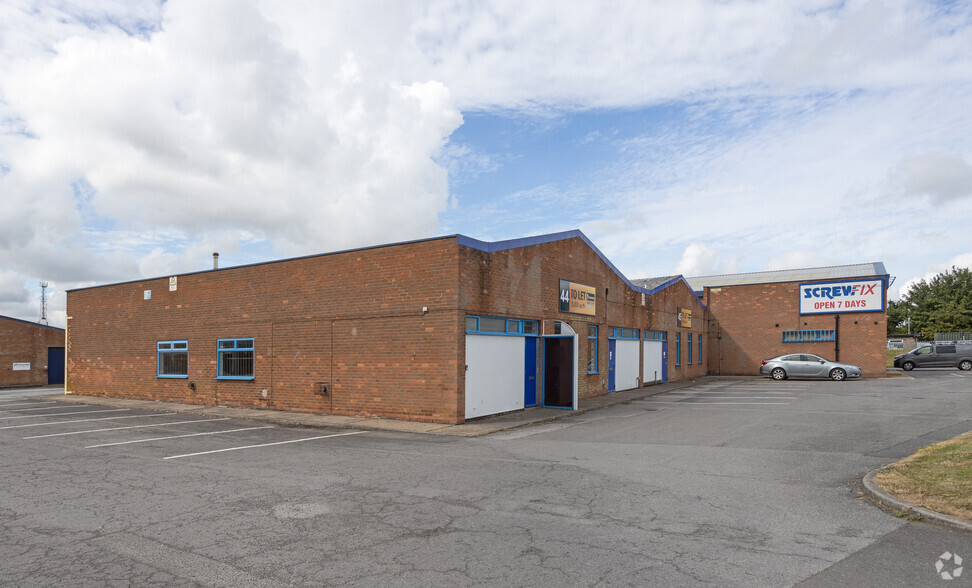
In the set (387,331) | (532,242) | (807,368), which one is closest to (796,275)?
(807,368)

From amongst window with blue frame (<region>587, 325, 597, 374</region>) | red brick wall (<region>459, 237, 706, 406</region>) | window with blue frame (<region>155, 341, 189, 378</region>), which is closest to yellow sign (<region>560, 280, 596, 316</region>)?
red brick wall (<region>459, 237, 706, 406</region>)

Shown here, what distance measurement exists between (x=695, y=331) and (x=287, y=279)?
80.1 ft

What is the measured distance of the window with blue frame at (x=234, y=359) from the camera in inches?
795

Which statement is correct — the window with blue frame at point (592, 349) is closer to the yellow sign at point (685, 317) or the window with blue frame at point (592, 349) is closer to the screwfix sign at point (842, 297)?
the yellow sign at point (685, 317)

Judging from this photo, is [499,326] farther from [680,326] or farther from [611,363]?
[680,326]

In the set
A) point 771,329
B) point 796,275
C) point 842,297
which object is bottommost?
point 771,329

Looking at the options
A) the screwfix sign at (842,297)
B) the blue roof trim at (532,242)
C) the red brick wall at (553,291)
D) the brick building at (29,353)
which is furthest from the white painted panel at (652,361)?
the brick building at (29,353)

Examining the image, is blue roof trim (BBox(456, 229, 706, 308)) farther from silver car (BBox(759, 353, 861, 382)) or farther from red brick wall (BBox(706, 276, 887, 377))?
red brick wall (BBox(706, 276, 887, 377))

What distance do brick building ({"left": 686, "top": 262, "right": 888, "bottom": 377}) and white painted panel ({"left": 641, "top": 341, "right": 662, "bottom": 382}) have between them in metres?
10.2

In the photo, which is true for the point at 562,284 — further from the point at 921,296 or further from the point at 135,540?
the point at 921,296

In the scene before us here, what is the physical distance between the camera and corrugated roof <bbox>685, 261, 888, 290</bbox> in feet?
123

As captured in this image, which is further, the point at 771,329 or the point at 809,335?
the point at 771,329

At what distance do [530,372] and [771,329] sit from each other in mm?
23319

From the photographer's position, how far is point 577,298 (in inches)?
824
